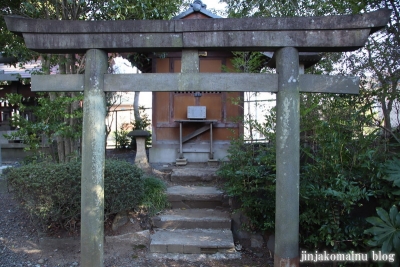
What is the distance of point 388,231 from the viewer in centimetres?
335

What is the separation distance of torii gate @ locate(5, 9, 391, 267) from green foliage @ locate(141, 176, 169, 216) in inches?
88.2

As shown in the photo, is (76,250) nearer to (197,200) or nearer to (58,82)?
(197,200)

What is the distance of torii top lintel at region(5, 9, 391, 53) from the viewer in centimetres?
352

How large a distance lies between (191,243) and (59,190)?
218 centimetres

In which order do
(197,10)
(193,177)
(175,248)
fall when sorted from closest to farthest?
1. (175,248)
2. (193,177)
3. (197,10)

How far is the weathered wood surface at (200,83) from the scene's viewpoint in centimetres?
360

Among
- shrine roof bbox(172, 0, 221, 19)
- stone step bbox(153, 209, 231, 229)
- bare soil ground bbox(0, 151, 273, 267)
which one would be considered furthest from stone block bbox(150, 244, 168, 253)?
shrine roof bbox(172, 0, 221, 19)

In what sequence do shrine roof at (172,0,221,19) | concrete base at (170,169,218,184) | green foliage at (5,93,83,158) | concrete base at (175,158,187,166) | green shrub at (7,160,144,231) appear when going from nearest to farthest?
1. green shrub at (7,160,144,231)
2. green foliage at (5,93,83,158)
3. concrete base at (170,169,218,184)
4. shrine roof at (172,0,221,19)
5. concrete base at (175,158,187,166)

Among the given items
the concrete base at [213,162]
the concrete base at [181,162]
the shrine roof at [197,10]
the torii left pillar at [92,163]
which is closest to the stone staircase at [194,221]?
the concrete base at [181,162]

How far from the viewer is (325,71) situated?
8500 mm

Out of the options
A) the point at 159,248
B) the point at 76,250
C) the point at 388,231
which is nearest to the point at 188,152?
the point at 159,248

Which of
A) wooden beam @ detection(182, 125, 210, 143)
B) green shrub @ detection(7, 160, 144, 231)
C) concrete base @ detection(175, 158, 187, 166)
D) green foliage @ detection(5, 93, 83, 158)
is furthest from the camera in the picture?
wooden beam @ detection(182, 125, 210, 143)

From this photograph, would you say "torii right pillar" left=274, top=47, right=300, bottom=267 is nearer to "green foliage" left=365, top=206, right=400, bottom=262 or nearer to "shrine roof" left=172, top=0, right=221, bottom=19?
"green foliage" left=365, top=206, right=400, bottom=262

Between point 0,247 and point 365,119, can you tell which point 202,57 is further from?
point 0,247
